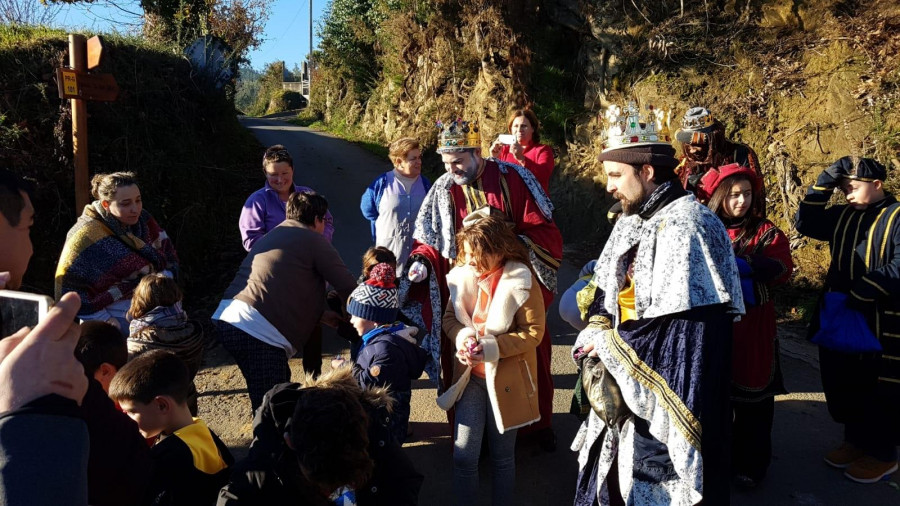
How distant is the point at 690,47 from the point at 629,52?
0.98 meters

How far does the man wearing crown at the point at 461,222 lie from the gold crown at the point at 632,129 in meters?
1.20

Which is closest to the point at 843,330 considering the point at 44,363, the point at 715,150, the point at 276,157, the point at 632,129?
the point at 715,150

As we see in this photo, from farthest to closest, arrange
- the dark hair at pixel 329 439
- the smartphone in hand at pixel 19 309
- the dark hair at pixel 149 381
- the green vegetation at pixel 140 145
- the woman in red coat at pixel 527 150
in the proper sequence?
1. the green vegetation at pixel 140 145
2. the woman in red coat at pixel 527 150
3. the dark hair at pixel 149 381
4. the dark hair at pixel 329 439
5. the smartphone in hand at pixel 19 309

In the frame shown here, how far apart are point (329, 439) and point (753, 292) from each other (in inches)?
94.3

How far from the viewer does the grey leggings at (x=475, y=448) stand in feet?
9.82

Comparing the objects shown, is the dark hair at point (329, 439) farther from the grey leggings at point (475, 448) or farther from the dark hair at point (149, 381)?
the grey leggings at point (475, 448)

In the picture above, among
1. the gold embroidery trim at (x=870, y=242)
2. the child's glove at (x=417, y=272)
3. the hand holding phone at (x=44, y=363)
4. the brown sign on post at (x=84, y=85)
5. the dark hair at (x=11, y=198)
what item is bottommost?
the child's glove at (x=417, y=272)

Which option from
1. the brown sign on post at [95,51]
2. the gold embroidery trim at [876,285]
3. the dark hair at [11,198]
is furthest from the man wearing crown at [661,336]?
the brown sign on post at [95,51]

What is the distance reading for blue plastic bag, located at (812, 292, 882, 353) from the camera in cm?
334

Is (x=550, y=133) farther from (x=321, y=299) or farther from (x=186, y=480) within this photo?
(x=186, y=480)

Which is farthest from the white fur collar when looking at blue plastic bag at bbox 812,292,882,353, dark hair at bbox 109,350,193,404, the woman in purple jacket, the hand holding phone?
the woman in purple jacket

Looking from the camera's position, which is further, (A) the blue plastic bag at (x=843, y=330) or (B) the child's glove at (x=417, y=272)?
(B) the child's glove at (x=417, y=272)

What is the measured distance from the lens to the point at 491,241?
2.98 m

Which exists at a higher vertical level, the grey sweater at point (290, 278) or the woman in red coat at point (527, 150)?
the woman in red coat at point (527, 150)
